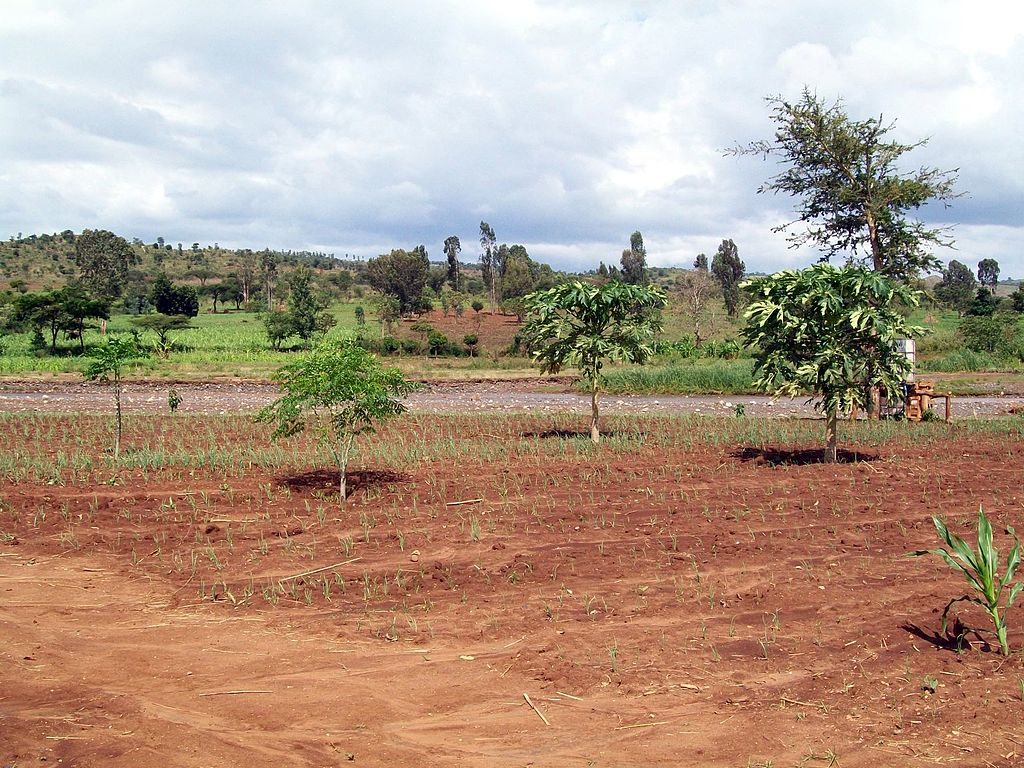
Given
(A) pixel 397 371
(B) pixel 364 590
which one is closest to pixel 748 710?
(B) pixel 364 590

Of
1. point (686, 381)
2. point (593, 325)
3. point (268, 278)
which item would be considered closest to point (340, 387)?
point (593, 325)

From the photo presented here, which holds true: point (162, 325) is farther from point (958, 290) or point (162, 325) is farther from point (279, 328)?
point (958, 290)

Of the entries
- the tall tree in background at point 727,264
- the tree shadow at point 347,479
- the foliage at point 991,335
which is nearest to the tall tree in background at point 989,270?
the tall tree in background at point 727,264

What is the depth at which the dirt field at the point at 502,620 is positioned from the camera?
5.61 meters

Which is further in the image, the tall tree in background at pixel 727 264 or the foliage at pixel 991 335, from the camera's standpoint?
the tall tree in background at pixel 727 264

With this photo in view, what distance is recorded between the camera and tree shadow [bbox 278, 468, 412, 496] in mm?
13591

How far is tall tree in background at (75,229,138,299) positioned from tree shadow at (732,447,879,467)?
72.6 meters

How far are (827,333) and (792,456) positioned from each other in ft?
8.60

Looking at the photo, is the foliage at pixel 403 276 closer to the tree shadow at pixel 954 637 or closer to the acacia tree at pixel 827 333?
the acacia tree at pixel 827 333

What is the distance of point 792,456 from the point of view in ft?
52.9

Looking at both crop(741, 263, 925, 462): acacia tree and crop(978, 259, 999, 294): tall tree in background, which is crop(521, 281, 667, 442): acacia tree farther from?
crop(978, 259, 999, 294): tall tree in background

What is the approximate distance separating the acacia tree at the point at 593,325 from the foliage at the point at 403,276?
197 feet

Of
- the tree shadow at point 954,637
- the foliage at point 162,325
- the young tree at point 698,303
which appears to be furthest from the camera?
the young tree at point 698,303

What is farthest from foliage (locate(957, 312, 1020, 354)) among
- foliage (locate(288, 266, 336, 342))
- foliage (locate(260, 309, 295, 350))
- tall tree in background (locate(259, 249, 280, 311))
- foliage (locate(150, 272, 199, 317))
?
tall tree in background (locate(259, 249, 280, 311))
